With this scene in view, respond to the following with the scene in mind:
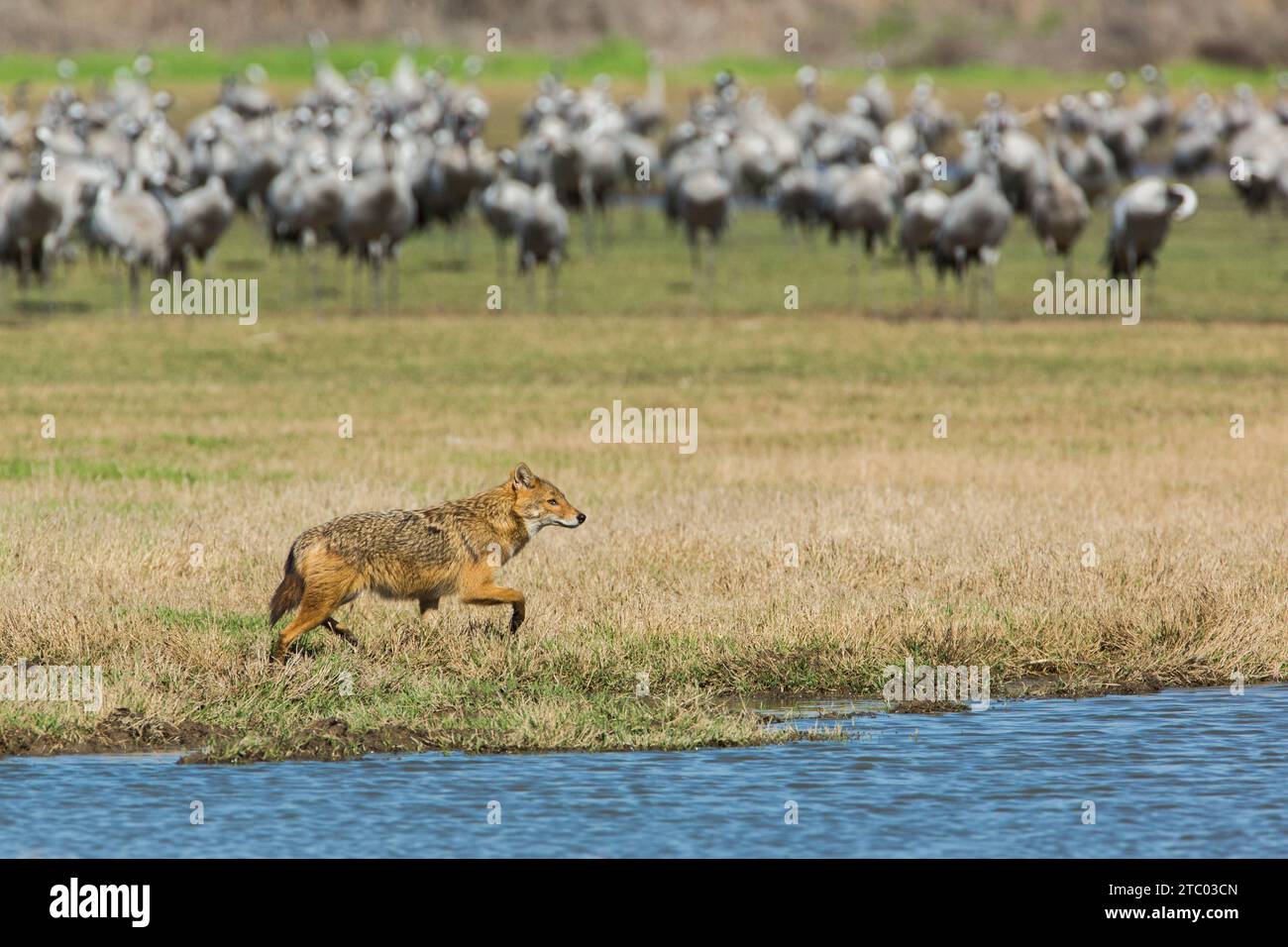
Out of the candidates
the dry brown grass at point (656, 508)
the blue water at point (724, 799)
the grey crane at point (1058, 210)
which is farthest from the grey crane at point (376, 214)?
the blue water at point (724, 799)

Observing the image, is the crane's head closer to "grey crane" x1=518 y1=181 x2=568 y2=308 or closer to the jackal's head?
"grey crane" x1=518 y1=181 x2=568 y2=308

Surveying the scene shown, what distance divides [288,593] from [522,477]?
4.96ft

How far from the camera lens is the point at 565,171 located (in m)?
46.0

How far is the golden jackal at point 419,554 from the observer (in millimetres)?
11438

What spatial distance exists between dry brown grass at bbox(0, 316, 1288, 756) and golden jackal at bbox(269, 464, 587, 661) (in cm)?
28

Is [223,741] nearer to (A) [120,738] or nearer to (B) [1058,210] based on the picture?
(A) [120,738]

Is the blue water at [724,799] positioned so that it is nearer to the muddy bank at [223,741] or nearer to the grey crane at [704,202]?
the muddy bank at [223,741]

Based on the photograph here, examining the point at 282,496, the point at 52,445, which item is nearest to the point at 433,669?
the point at 282,496

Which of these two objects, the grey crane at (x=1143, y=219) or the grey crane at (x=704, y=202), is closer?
the grey crane at (x=1143, y=219)

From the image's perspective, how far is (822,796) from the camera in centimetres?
978

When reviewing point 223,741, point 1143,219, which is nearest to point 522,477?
point 223,741

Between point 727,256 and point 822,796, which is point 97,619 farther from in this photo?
point 727,256

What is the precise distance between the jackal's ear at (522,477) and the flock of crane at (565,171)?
1692cm

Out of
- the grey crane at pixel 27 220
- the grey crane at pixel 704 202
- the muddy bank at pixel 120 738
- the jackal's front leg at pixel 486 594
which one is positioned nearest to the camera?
the muddy bank at pixel 120 738
